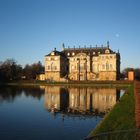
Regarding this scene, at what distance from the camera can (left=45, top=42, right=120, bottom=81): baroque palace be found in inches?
3081

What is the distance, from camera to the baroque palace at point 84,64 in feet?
257

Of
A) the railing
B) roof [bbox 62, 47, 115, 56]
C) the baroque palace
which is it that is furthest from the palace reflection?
roof [bbox 62, 47, 115, 56]

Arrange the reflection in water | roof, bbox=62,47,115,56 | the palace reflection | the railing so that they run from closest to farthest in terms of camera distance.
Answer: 1. the railing
2. the palace reflection
3. the reflection in water
4. roof, bbox=62,47,115,56

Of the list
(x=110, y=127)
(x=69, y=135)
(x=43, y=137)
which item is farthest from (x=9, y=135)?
(x=110, y=127)

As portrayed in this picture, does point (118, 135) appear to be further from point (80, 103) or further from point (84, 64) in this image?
point (84, 64)

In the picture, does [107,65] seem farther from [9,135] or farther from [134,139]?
[134,139]

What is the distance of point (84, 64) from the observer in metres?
81.1

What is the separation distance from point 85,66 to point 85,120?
211 ft

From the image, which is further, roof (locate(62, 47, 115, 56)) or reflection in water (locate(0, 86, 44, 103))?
roof (locate(62, 47, 115, 56))

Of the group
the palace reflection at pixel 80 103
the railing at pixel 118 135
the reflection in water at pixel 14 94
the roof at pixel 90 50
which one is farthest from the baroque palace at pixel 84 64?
the railing at pixel 118 135

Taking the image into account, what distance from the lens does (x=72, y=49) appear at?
86625 mm

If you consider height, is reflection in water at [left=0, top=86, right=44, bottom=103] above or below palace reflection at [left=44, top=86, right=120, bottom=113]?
above

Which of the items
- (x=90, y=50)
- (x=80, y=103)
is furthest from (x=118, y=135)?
(x=90, y=50)

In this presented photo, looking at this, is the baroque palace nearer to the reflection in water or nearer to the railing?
the reflection in water
